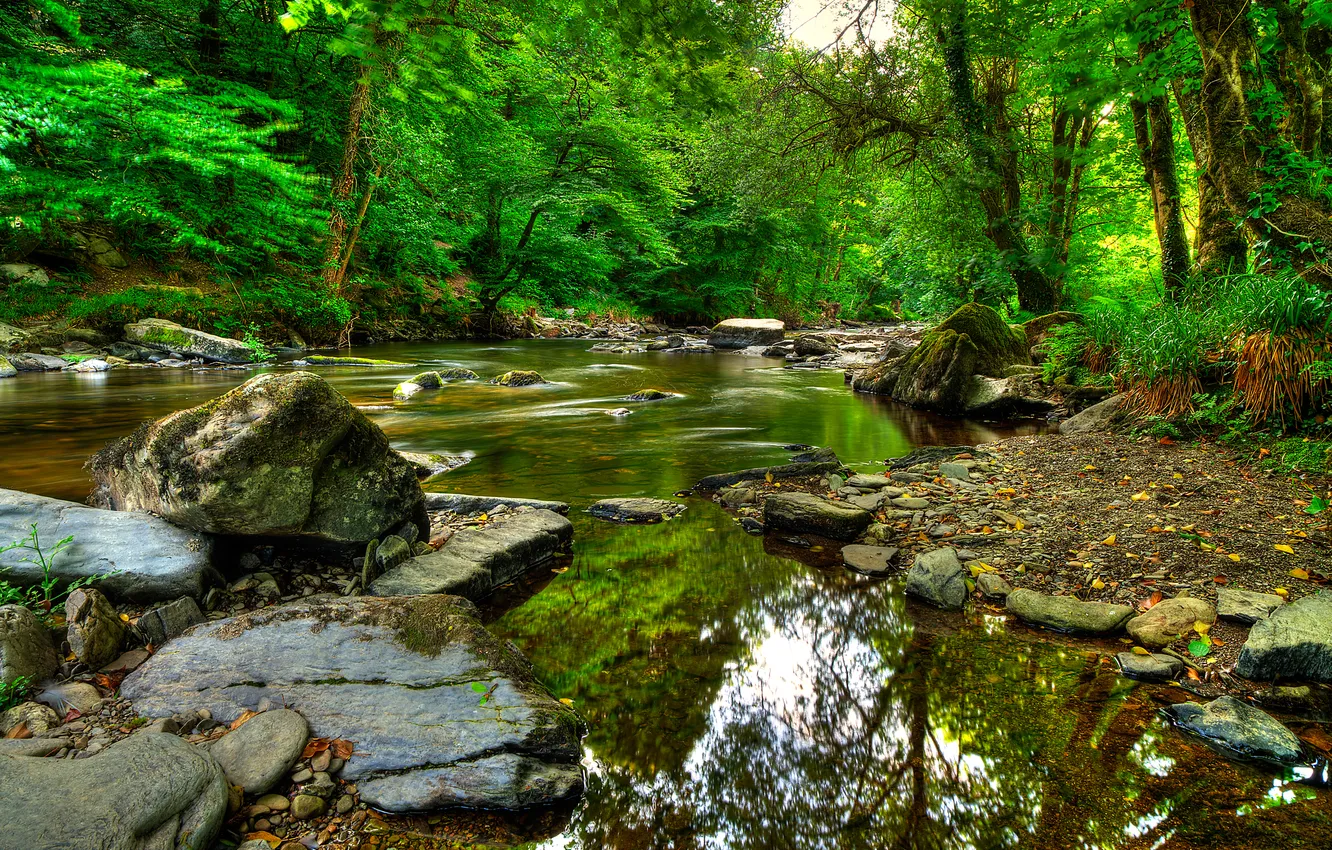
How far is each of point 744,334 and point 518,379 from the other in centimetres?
1256

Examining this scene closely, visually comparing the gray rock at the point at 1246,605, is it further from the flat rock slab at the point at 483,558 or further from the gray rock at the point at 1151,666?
the flat rock slab at the point at 483,558

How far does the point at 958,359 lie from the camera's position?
377 inches

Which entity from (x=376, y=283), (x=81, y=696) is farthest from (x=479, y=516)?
(x=376, y=283)

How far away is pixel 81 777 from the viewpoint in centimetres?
169

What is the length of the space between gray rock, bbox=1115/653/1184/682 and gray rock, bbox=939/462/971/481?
2675 millimetres

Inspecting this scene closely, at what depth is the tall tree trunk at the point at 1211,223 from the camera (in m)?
6.27

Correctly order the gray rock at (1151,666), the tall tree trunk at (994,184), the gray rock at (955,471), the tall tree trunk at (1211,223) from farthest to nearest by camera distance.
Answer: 1. the tall tree trunk at (994,184)
2. the tall tree trunk at (1211,223)
3. the gray rock at (955,471)
4. the gray rock at (1151,666)

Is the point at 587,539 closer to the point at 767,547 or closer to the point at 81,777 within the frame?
the point at 767,547

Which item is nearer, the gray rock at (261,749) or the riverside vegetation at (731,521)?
the gray rock at (261,749)

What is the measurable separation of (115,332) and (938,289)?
60.5 ft

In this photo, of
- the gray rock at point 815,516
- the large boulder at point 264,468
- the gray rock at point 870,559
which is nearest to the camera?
the large boulder at point 264,468

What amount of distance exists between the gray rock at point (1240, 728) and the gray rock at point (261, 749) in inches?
126

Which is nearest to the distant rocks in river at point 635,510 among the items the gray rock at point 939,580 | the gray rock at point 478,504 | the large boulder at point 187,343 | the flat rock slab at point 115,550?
the gray rock at point 478,504

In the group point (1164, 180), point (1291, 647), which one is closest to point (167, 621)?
point (1291, 647)
